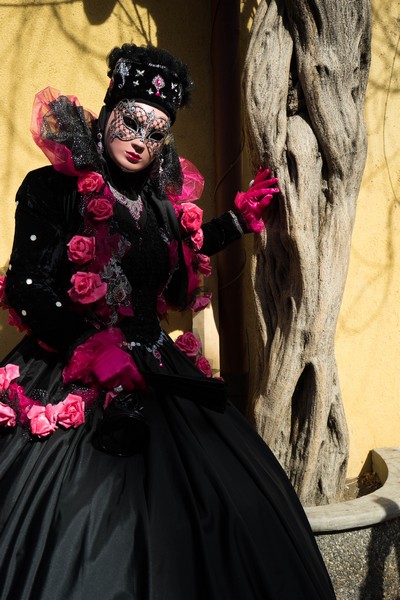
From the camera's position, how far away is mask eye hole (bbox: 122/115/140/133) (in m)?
2.23

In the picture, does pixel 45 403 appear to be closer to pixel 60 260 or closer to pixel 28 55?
pixel 60 260

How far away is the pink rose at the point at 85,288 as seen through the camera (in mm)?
2113

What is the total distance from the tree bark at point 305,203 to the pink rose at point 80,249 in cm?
93

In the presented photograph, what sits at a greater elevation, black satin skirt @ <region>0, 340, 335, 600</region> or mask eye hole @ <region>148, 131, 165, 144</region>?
mask eye hole @ <region>148, 131, 165, 144</region>

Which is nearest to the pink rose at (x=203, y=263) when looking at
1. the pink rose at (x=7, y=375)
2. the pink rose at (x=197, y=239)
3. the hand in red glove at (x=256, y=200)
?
the pink rose at (x=197, y=239)

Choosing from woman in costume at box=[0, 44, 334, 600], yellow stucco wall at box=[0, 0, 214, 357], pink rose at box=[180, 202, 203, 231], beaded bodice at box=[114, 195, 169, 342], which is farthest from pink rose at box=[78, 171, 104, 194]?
yellow stucco wall at box=[0, 0, 214, 357]

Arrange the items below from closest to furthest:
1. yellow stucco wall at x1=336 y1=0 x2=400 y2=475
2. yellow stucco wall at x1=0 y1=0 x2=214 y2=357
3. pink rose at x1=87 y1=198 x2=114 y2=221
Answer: pink rose at x1=87 y1=198 x2=114 y2=221 → yellow stucco wall at x1=0 y1=0 x2=214 y2=357 → yellow stucco wall at x1=336 y1=0 x2=400 y2=475

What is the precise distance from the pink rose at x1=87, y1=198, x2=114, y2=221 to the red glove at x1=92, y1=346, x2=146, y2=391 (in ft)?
1.38

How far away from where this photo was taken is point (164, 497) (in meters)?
1.84

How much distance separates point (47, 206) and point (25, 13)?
1265mm

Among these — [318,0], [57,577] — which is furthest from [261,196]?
[57,577]

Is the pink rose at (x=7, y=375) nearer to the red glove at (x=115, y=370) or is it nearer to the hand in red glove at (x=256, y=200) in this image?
the red glove at (x=115, y=370)

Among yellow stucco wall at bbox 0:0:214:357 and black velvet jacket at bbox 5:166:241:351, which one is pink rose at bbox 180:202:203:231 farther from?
yellow stucco wall at bbox 0:0:214:357

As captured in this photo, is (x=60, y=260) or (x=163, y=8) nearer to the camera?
(x=60, y=260)
